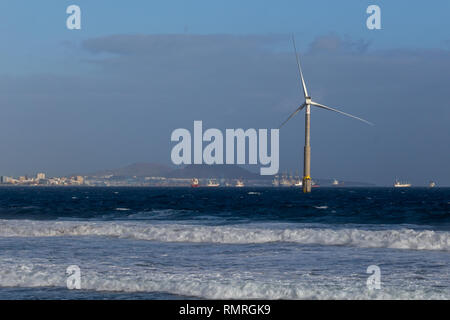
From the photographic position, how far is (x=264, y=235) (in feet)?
93.7

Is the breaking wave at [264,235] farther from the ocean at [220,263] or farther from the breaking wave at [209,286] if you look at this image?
the breaking wave at [209,286]

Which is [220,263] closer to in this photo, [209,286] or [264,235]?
[209,286]

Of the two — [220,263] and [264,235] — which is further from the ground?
[220,263]

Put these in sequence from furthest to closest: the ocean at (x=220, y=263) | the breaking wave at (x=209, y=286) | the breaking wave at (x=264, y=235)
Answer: the breaking wave at (x=264, y=235)
the ocean at (x=220, y=263)
the breaking wave at (x=209, y=286)

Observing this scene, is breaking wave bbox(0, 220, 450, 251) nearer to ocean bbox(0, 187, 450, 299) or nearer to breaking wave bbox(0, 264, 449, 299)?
ocean bbox(0, 187, 450, 299)

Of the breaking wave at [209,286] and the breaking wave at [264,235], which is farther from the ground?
the breaking wave at [209,286]

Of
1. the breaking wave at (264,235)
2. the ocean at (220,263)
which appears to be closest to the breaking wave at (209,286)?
the ocean at (220,263)

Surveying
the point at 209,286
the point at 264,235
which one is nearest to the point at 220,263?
the point at 209,286

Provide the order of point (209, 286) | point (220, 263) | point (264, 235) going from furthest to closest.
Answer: point (264, 235), point (220, 263), point (209, 286)

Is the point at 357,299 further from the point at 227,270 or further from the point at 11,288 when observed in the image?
the point at 11,288

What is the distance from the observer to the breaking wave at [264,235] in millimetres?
25703

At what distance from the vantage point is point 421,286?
1489 centimetres
